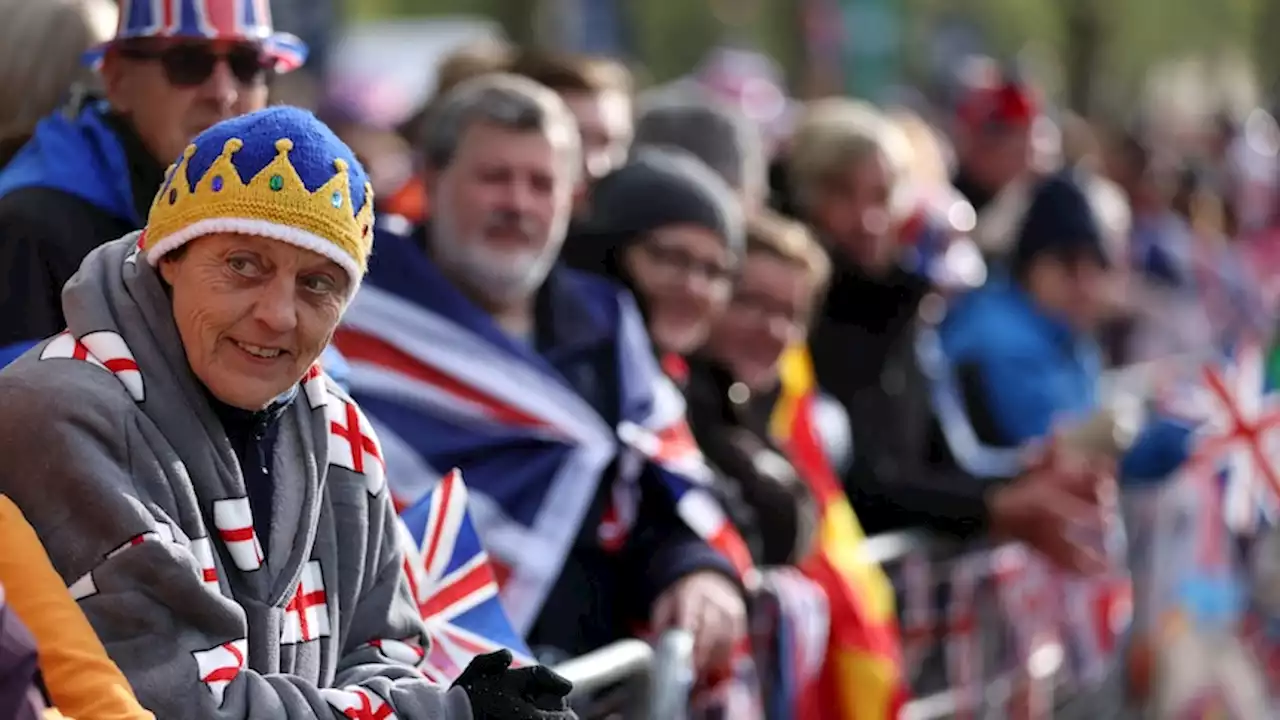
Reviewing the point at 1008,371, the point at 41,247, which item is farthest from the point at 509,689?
the point at 1008,371

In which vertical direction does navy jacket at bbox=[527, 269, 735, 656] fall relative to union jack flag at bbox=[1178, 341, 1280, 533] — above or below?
above

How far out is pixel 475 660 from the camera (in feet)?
11.3

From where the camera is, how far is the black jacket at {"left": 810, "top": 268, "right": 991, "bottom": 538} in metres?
6.91

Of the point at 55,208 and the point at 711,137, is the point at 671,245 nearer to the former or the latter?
the point at 711,137

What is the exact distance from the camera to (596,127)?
22.4 ft

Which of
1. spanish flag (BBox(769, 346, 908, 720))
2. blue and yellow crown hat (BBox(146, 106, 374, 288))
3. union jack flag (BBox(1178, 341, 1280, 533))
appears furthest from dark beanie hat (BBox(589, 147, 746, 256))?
union jack flag (BBox(1178, 341, 1280, 533))

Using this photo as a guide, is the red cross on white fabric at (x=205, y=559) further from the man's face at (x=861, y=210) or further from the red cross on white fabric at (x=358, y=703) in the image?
the man's face at (x=861, y=210)

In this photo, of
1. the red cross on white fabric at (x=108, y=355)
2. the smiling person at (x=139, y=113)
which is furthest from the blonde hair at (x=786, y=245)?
the red cross on white fabric at (x=108, y=355)

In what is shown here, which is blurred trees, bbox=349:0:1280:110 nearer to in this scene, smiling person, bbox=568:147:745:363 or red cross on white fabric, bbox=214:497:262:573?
smiling person, bbox=568:147:745:363

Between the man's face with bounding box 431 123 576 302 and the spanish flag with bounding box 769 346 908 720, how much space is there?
1309 millimetres

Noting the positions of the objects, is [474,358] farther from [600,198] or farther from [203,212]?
[203,212]

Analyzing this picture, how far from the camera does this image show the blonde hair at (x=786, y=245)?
6234 millimetres

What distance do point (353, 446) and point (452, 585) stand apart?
0.62 m

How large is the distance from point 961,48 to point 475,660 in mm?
25998
